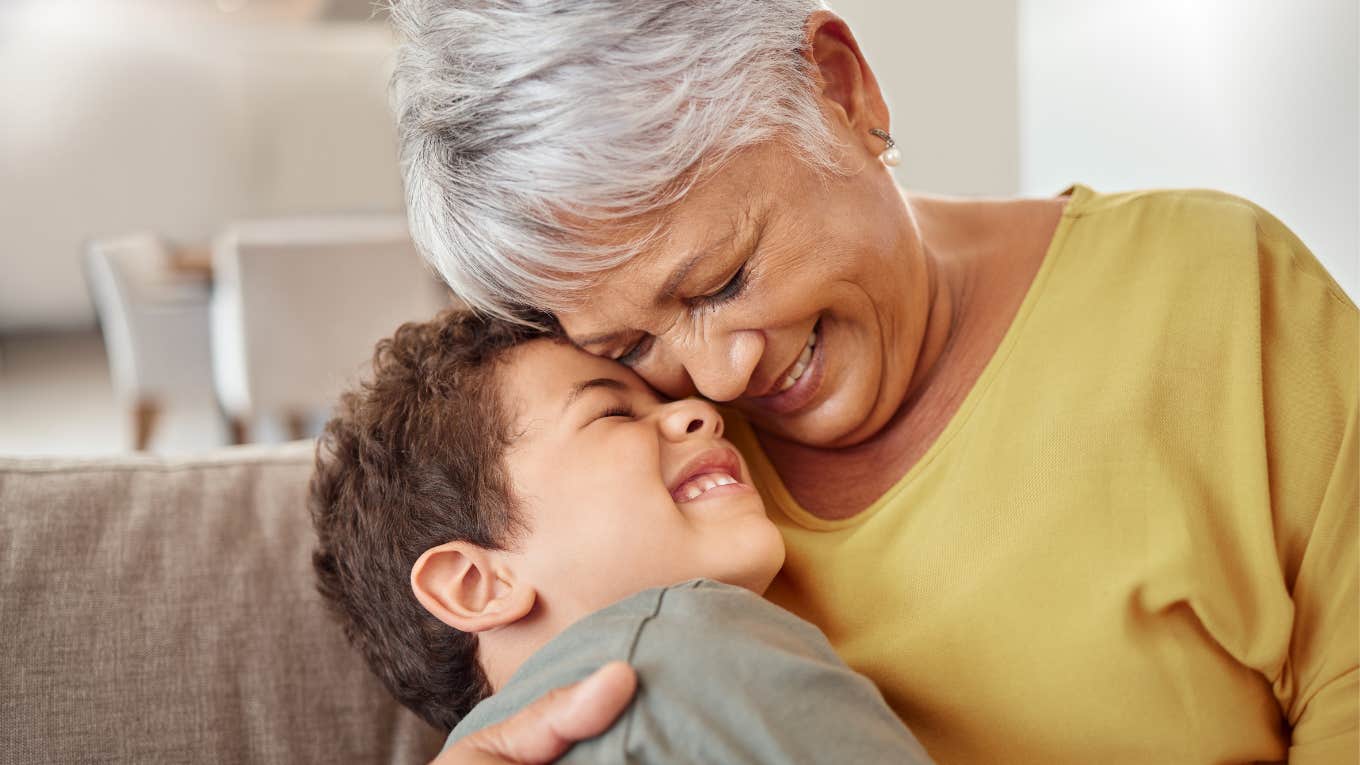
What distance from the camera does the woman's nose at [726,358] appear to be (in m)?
1.22

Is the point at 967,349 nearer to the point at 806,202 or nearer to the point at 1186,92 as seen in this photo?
the point at 806,202

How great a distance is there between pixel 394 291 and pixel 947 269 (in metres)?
2.99

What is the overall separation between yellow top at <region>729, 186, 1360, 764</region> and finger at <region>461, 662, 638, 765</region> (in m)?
0.35

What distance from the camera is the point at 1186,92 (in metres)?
2.76

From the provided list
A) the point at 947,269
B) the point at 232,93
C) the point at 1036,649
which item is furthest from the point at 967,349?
the point at 232,93

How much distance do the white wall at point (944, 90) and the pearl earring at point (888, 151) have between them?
3.89m

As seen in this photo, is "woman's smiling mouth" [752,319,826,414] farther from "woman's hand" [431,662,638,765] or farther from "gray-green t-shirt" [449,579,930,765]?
"woman's hand" [431,662,638,765]

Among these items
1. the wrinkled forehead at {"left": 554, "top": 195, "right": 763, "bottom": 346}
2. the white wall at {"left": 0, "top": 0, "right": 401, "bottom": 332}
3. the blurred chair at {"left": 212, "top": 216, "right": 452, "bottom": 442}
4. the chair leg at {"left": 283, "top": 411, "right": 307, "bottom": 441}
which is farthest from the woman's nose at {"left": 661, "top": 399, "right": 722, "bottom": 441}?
the white wall at {"left": 0, "top": 0, "right": 401, "bottom": 332}

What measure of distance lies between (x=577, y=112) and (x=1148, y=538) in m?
0.67

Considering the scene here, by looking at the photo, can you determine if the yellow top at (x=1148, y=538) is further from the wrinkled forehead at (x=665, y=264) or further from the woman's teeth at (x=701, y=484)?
the wrinkled forehead at (x=665, y=264)

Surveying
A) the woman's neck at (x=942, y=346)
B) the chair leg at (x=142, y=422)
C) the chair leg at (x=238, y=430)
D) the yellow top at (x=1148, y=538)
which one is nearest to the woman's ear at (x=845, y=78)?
the woman's neck at (x=942, y=346)

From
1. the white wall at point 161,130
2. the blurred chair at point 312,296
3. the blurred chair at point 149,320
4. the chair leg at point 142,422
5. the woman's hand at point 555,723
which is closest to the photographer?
the woman's hand at point 555,723

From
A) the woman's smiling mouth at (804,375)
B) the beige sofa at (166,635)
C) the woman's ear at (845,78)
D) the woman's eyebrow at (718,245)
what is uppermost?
the woman's ear at (845,78)

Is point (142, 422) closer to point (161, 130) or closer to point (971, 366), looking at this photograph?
point (161, 130)
